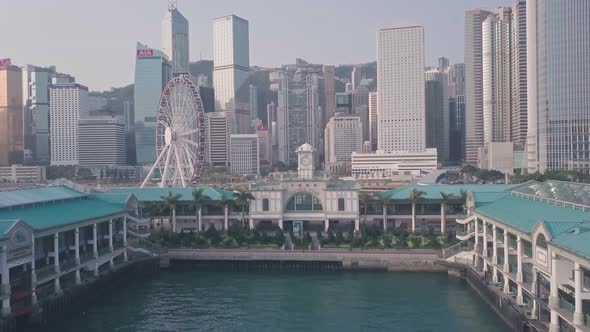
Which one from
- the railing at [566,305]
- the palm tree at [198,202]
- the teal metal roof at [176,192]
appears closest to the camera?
the railing at [566,305]

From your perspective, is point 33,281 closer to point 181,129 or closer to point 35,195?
point 35,195

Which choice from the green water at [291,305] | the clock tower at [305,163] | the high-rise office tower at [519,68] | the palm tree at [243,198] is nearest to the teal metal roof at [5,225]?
the green water at [291,305]

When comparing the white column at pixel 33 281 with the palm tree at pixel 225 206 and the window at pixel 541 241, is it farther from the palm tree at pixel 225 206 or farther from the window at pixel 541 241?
the palm tree at pixel 225 206

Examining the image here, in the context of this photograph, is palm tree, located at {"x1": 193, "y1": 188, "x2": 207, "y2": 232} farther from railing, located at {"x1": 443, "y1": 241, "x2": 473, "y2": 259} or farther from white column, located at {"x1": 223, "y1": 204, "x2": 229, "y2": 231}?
railing, located at {"x1": 443, "y1": 241, "x2": 473, "y2": 259}

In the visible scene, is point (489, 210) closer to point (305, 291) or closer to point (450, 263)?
point (450, 263)

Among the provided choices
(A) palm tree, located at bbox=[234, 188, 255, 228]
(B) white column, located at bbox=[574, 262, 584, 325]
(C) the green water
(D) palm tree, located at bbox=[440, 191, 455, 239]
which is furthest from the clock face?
(B) white column, located at bbox=[574, 262, 584, 325]

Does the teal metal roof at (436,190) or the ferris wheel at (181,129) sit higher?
the ferris wheel at (181,129)

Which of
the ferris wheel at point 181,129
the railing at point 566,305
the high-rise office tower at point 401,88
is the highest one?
the high-rise office tower at point 401,88
